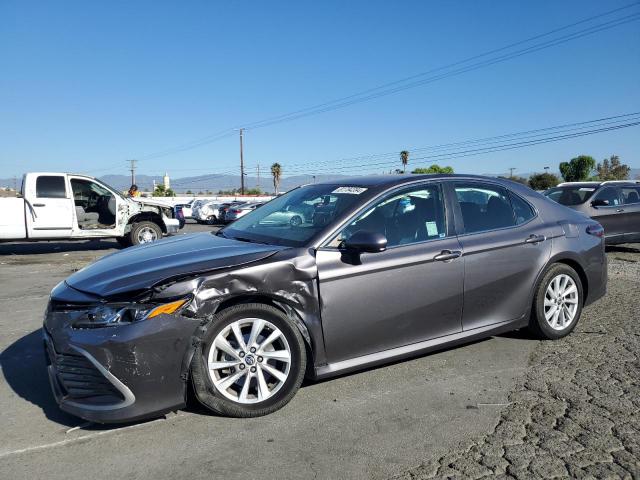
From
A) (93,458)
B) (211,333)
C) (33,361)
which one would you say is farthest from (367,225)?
(33,361)

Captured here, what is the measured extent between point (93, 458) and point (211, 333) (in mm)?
905

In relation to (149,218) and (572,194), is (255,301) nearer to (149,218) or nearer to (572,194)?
(572,194)

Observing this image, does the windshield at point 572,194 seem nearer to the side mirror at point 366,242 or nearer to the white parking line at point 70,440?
the side mirror at point 366,242

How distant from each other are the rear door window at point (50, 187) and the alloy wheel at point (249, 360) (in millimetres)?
10549

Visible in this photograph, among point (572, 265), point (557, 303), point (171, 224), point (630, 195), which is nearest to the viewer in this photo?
point (557, 303)

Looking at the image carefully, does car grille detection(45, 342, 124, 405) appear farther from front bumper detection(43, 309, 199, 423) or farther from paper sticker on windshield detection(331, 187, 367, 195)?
paper sticker on windshield detection(331, 187, 367, 195)

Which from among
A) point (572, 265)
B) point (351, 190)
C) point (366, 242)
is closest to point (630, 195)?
point (572, 265)

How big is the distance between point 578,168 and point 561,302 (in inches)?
2487

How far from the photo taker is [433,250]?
13.2 ft

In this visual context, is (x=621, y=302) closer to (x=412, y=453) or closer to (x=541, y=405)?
(x=541, y=405)

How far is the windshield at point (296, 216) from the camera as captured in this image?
3.91 metres

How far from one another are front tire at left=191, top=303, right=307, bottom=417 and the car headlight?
0.90ft

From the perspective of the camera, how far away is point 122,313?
310 cm

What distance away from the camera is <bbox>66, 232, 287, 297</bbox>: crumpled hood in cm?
323
